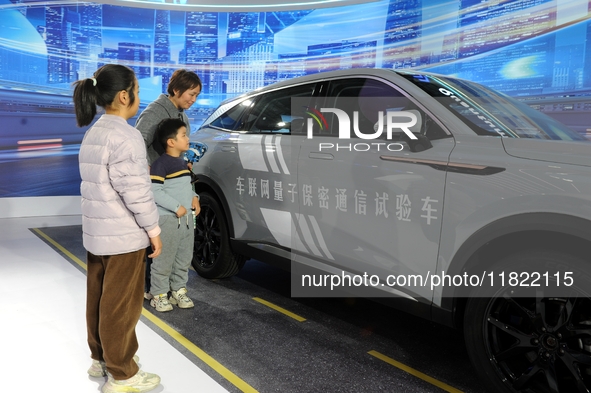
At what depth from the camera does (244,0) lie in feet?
29.6

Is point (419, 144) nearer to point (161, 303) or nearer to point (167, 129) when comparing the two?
point (167, 129)

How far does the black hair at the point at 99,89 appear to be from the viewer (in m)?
2.18

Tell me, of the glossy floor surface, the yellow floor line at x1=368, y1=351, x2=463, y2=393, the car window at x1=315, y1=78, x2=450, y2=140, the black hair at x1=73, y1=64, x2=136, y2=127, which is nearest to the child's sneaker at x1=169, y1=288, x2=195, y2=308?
the glossy floor surface

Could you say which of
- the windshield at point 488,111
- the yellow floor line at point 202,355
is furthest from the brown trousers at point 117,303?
the windshield at point 488,111

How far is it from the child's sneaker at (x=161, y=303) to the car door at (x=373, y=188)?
110 centimetres

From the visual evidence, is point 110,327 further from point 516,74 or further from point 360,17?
point 360,17

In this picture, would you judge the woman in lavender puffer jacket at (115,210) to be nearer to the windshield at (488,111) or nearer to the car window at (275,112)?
the car window at (275,112)

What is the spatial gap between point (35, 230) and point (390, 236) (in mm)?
5681

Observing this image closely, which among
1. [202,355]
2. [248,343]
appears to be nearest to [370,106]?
[248,343]

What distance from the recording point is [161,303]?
11.8 ft

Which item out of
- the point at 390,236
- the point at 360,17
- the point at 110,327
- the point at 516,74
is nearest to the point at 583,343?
the point at 390,236

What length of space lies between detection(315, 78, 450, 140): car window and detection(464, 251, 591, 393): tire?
0.81m

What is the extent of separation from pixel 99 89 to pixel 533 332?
7.23 ft

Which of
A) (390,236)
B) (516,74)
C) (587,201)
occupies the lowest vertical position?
(390,236)
